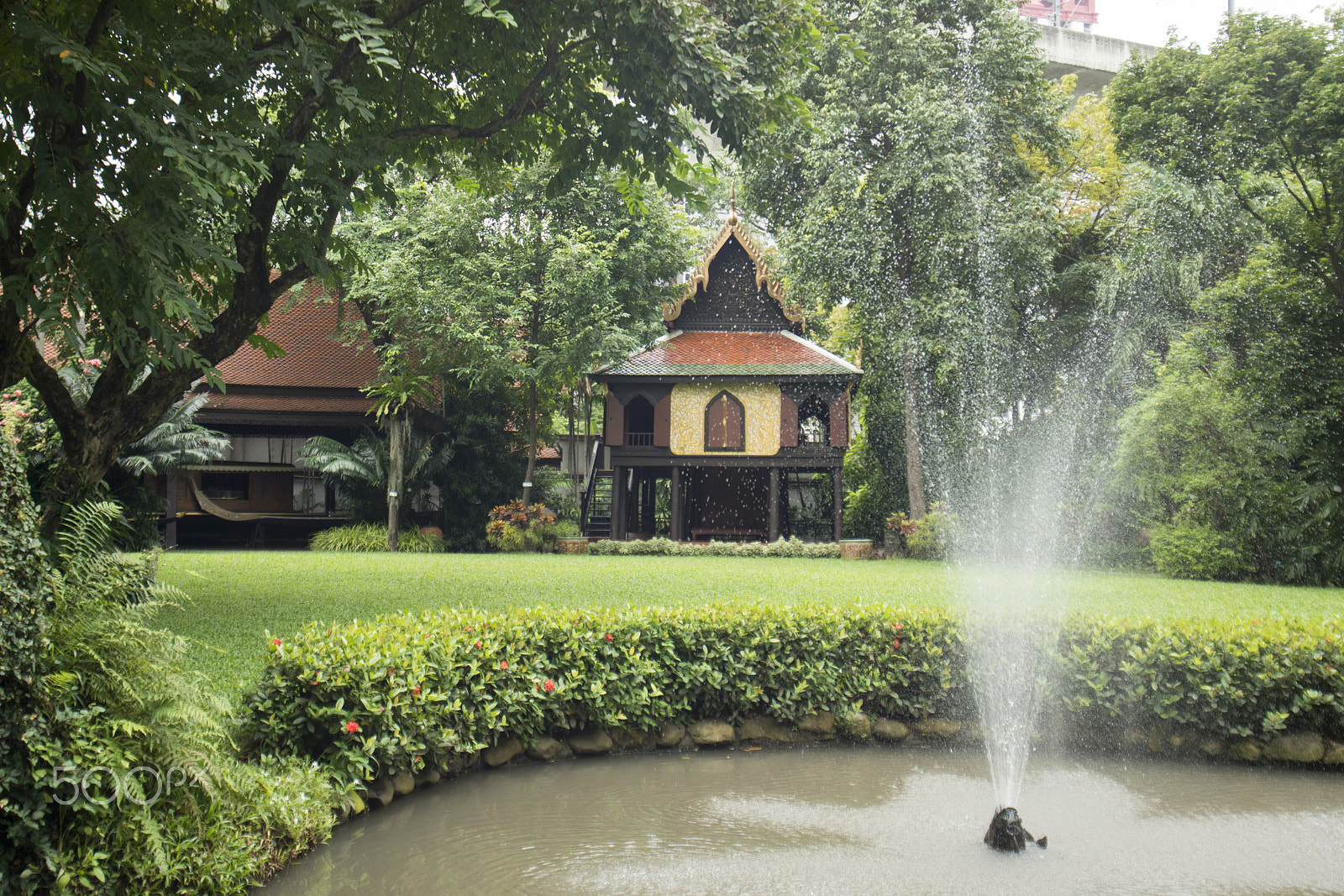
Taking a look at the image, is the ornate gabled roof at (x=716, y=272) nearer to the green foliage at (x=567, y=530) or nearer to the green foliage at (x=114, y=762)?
the green foliage at (x=567, y=530)

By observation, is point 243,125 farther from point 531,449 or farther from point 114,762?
point 531,449

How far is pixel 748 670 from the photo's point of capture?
5.93 m

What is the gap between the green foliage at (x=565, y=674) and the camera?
458 centimetres

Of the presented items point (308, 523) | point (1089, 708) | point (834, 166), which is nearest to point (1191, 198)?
point (834, 166)

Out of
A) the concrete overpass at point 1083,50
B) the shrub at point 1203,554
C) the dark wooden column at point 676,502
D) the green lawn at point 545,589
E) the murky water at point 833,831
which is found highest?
the concrete overpass at point 1083,50

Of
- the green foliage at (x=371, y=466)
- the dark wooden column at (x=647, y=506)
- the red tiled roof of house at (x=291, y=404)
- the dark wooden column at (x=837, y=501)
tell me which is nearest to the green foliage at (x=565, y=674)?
the dark wooden column at (x=837, y=501)

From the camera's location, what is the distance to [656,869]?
3.97 m

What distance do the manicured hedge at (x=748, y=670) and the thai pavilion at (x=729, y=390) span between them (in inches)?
582

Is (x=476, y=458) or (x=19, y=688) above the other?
(x=476, y=458)

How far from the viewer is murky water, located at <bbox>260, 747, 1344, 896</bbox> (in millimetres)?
3850

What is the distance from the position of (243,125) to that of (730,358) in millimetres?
Result: 15799

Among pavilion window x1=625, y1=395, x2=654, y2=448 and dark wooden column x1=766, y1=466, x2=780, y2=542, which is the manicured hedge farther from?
pavilion window x1=625, y1=395, x2=654, y2=448

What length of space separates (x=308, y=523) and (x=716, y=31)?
59.5ft

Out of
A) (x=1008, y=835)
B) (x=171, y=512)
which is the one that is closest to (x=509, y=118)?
(x=1008, y=835)
